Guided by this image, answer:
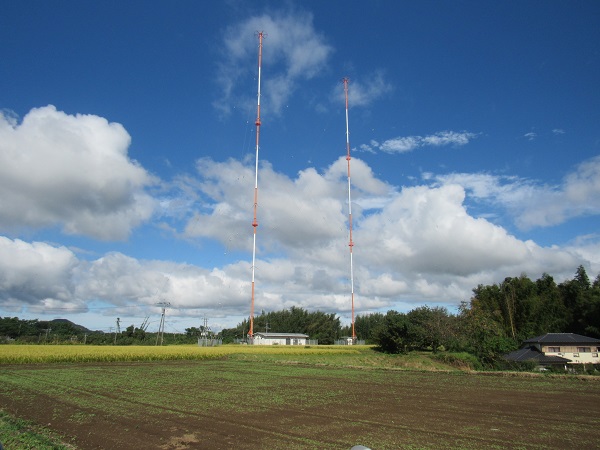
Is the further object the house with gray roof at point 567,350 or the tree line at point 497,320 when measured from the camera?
the tree line at point 497,320

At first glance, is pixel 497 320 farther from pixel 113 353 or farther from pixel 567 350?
pixel 113 353

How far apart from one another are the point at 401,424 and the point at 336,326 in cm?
10673

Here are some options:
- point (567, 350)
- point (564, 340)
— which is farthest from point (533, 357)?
point (567, 350)

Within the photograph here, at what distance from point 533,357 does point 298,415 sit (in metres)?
37.9

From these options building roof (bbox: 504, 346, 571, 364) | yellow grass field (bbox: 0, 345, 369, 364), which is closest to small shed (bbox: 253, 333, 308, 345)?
yellow grass field (bbox: 0, 345, 369, 364)

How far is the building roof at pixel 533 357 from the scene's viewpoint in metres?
40.0

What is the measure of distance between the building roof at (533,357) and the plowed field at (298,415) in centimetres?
1976

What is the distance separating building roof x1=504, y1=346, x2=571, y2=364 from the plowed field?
19765mm

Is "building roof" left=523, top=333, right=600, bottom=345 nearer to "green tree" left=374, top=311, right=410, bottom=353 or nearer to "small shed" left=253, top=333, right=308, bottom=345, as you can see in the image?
"green tree" left=374, top=311, right=410, bottom=353

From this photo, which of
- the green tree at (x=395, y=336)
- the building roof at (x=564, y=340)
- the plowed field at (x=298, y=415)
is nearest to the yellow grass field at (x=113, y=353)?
the green tree at (x=395, y=336)

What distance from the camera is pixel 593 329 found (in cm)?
4859

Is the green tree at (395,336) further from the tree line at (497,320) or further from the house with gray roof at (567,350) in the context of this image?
the house with gray roof at (567,350)

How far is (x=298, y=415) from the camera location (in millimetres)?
13617

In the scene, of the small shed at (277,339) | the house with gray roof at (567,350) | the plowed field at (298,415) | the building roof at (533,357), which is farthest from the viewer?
the small shed at (277,339)
